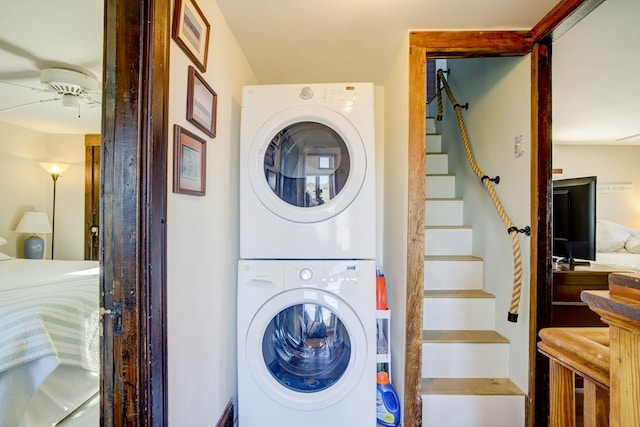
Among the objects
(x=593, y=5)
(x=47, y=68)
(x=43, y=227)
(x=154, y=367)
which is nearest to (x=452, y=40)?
(x=593, y=5)

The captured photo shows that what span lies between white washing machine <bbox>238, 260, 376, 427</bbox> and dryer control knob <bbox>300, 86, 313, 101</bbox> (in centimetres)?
80

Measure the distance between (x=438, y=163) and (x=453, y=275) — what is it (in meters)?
1.17

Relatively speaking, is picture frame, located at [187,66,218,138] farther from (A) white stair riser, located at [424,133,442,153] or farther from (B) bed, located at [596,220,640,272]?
(B) bed, located at [596,220,640,272]

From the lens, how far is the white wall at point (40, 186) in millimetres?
3307

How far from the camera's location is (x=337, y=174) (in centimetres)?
152

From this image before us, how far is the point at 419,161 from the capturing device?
60.2 inches

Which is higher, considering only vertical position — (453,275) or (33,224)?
(33,224)

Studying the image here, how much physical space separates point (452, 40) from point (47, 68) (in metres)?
2.73

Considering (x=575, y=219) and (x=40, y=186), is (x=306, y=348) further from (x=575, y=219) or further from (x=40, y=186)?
(x=40, y=186)

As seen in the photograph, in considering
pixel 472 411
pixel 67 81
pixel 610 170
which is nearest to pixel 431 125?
pixel 610 170

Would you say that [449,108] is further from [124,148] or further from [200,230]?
[124,148]

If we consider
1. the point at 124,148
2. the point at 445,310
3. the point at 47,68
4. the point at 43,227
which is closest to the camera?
the point at 124,148

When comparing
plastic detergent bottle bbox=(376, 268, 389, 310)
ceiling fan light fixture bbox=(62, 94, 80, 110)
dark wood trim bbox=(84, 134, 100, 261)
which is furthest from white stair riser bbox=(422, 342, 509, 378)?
dark wood trim bbox=(84, 134, 100, 261)

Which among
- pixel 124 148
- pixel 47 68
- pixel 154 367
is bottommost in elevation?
pixel 154 367
